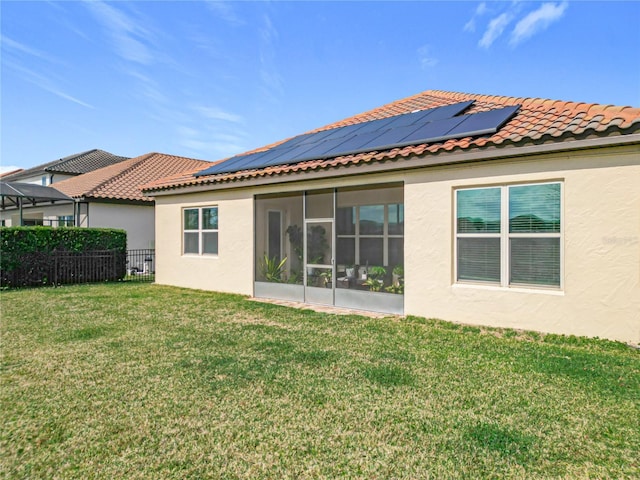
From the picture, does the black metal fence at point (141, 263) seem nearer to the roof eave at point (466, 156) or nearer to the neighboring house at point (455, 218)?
the neighboring house at point (455, 218)

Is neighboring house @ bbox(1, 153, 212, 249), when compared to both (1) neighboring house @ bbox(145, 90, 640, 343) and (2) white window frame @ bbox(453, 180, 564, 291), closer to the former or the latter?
(1) neighboring house @ bbox(145, 90, 640, 343)

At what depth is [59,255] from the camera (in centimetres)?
1377

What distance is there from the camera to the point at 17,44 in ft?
35.2

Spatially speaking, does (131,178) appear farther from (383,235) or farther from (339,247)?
(383,235)

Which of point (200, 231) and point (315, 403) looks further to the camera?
point (200, 231)

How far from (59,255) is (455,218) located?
14.2 meters

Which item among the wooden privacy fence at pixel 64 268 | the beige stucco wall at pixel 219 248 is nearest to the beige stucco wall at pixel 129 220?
the wooden privacy fence at pixel 64 268

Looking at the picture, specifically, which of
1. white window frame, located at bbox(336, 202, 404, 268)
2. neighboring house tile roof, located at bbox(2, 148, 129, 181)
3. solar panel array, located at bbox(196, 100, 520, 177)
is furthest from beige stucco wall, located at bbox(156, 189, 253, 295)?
neighboring house tile roof, located at bbox(2, 148, 129, 181)

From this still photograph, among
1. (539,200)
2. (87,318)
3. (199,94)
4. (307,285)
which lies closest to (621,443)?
(539,200)

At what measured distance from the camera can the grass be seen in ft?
9.50

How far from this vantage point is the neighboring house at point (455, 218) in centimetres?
611

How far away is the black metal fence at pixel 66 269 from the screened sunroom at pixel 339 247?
312 inches

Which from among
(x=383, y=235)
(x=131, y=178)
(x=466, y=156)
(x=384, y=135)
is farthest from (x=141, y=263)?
(x=466, y=156)

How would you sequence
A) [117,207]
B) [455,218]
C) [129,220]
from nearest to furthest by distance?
[455,218] → [117,207] → [129,220]
